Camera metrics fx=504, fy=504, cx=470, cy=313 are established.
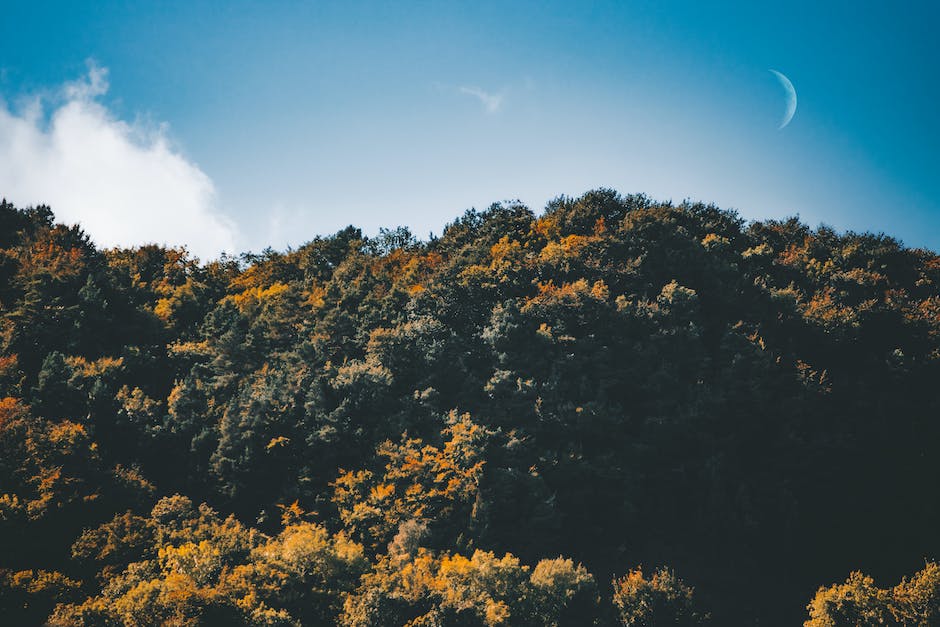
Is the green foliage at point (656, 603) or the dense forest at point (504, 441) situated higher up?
the dense forest at point (504, 441)

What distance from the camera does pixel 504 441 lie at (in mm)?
31031

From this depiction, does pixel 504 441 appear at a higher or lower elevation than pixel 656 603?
higher

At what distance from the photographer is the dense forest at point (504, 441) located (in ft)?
79.9

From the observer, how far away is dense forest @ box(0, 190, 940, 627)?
2436 cm

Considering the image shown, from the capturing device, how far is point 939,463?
3278cm

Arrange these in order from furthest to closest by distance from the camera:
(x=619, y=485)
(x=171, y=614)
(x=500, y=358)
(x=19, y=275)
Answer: (x=19, y=275) < (x=500, y=358) < (x=619, y=485) < (x=171, y=614)

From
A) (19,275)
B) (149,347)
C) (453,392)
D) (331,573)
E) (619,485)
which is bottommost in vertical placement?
(331,573)

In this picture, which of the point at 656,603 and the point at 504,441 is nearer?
the point at 656,603

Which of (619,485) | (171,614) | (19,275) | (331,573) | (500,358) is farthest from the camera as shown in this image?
(19,275)

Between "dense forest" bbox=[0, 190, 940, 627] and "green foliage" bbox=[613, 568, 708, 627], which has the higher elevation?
"dense forest" bbox=[0, 190, 940, 627]

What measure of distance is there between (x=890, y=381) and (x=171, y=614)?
4442cm

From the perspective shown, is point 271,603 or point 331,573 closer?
point 271,603

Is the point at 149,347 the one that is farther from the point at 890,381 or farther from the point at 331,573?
the point at 890,381

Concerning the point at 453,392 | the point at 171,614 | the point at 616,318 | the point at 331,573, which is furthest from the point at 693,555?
the point at 171,614
